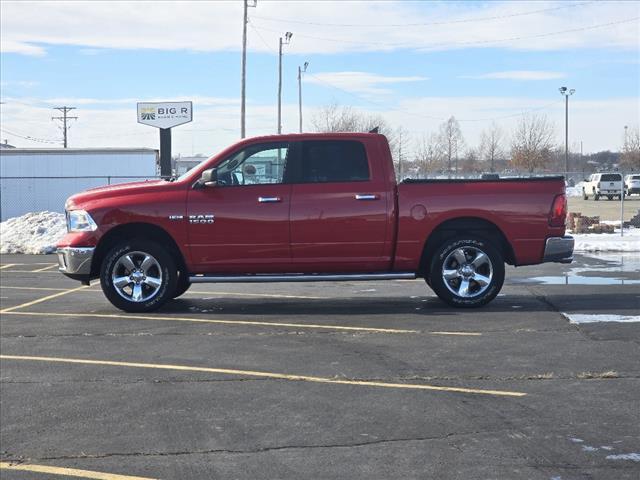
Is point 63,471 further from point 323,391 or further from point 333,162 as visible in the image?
point 333,162

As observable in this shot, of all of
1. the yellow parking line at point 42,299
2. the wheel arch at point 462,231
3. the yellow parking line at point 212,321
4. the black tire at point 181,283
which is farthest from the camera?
the yellow parking line at point 42,299

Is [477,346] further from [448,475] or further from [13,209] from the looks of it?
[13,209]

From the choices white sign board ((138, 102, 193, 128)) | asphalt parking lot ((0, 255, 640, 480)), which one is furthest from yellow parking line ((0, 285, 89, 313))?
white sign board ((138, 102, 193, 128))

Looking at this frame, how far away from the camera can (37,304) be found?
1134 centimetres

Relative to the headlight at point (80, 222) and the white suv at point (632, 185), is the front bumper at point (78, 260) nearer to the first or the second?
the headlight at point (80, 222)

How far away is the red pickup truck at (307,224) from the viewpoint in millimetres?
9945

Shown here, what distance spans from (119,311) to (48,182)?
26051mm

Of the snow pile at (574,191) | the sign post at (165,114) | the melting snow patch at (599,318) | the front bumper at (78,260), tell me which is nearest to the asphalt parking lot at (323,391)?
the melting snow patch at (599,318)

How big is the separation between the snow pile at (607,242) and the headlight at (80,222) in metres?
11.2

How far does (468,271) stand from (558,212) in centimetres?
127

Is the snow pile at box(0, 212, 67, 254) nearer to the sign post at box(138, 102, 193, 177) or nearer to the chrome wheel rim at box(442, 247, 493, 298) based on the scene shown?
the sign post at box(138, 102, 193, 177)

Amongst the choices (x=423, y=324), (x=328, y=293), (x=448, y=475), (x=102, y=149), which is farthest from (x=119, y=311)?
(x=102, y=149)

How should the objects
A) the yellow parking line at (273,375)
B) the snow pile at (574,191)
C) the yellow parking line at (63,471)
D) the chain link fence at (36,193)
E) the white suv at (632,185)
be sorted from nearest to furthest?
the yellow parking line at (63,471), the yellow parking line at (273,375), the chain link fence at (36,193), the white suv at (632,185), the snow pile at (574,191)

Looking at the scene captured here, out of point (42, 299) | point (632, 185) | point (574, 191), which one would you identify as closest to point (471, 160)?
point (574, 191)
